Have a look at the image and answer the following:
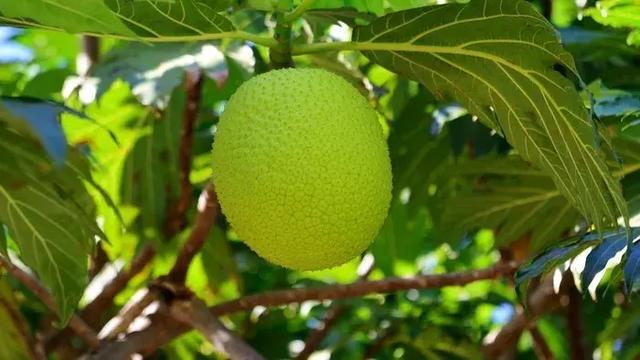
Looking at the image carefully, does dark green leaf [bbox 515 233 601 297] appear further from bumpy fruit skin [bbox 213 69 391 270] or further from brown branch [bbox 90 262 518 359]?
brown branch [bbox 90 262 518 359]

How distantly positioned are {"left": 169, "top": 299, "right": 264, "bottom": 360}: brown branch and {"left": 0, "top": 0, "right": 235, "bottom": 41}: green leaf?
37 centimetres

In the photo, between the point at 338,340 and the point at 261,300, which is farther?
the point at 338,340

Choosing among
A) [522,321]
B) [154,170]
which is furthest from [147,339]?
[522,321]

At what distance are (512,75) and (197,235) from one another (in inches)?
22.3

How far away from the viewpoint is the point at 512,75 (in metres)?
1.13

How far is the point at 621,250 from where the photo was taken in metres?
1.17

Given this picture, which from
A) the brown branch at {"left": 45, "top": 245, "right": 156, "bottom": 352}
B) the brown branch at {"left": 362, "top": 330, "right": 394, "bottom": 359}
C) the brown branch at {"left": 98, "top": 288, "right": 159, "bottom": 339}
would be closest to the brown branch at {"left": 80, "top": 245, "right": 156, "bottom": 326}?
the brown branch at {"left": 45, "top": 245, "right": 156, "bottom": 352}

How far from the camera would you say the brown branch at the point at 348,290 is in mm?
1560

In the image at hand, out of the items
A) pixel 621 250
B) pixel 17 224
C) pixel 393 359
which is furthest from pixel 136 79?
pixel 393 359

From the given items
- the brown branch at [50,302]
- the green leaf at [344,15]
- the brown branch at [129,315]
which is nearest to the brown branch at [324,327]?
the brown branch at [129,315]

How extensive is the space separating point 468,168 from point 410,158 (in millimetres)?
264

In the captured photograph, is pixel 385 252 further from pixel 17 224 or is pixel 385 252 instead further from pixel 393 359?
pixel 17 224

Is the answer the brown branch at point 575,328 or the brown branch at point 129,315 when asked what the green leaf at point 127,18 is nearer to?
the brown branch at point 129,315

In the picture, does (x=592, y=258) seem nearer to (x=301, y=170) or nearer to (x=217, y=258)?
(x=301, y=170)
